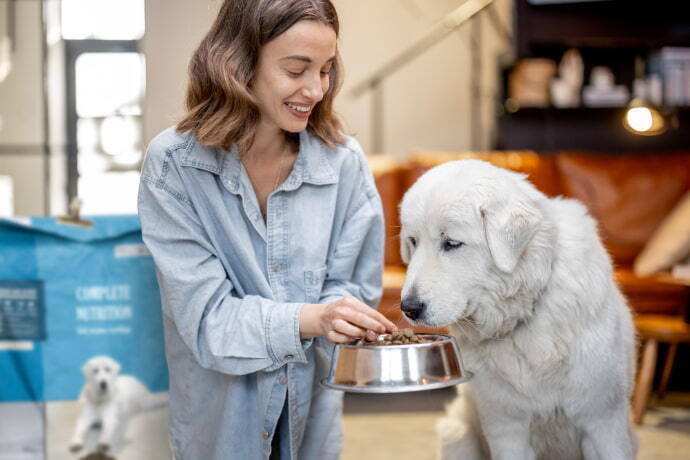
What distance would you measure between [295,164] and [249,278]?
0.95 feet

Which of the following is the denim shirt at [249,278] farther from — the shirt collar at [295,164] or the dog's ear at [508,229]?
the dog's ear at [508,229]

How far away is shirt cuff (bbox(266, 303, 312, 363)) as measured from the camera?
168 centimetres

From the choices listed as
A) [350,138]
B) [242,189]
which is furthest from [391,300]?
[242,189]

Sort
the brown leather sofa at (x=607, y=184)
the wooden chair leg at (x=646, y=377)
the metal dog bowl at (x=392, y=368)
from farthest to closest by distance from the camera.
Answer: the brown leather sofa at (x=607, y=184)
the wooden chair leg at (x=646, y=377)
the metal dog bowl at (x=392, y=368)

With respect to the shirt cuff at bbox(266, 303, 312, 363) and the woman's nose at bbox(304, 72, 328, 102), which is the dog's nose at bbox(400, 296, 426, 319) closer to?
the shirt cuff at bbox(266, 303, 312, 363)

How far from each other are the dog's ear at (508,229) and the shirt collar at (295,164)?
15.1 inches

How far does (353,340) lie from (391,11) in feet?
18.7

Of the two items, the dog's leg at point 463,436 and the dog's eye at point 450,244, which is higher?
the dog's eye at point 450,244

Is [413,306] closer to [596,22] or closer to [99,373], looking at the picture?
[99,373]

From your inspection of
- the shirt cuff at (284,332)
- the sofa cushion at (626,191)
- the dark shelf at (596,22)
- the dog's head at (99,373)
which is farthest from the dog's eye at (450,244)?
the dark shelf at (596,22)

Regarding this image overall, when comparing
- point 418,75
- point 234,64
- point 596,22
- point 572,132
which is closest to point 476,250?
point 234,64

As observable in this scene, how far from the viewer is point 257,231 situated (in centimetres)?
183

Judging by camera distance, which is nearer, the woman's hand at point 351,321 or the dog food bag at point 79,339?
the woman's hand at point 351,321

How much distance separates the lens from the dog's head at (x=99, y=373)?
2.17 m
